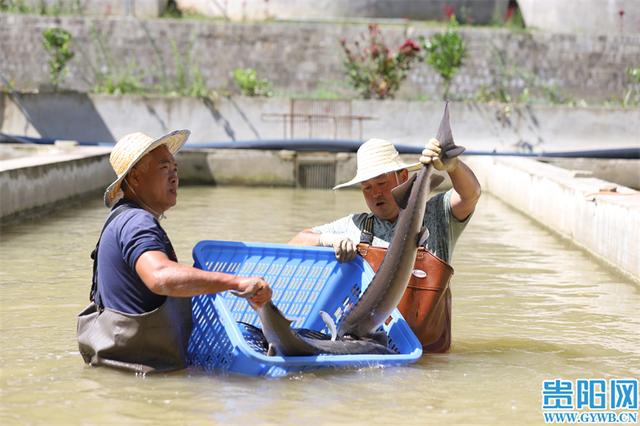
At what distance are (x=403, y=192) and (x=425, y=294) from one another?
22.2 inches

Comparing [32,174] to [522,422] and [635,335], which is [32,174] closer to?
[635,335]

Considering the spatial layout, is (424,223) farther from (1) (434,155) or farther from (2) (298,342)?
(2) (298,342)

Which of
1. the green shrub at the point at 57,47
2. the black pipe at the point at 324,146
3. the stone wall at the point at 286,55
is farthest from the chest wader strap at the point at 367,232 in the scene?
the stone wall at the point at 286,55

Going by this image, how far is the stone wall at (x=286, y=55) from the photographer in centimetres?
2756

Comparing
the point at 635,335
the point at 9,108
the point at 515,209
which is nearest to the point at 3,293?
the point at 635,335

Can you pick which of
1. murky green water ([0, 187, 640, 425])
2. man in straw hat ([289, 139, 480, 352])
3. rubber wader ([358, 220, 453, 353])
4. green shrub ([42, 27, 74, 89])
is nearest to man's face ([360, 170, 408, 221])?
man in straw hat ([289, 139, 480, 352])

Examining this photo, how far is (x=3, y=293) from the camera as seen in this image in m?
8.12

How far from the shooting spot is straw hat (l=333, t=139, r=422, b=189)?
572cm

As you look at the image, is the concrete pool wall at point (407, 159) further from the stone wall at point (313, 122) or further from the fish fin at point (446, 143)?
the stone wall at point (313, 122)

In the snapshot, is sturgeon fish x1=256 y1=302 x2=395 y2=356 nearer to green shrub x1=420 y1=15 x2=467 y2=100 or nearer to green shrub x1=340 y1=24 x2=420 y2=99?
Answer: green shrub x1=340 y1=24 x2=420 y2=99

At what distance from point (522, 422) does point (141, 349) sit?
1.71 meters

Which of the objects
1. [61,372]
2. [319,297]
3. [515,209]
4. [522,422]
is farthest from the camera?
[515,209]

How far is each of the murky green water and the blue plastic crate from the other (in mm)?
90

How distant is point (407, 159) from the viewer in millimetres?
18359
